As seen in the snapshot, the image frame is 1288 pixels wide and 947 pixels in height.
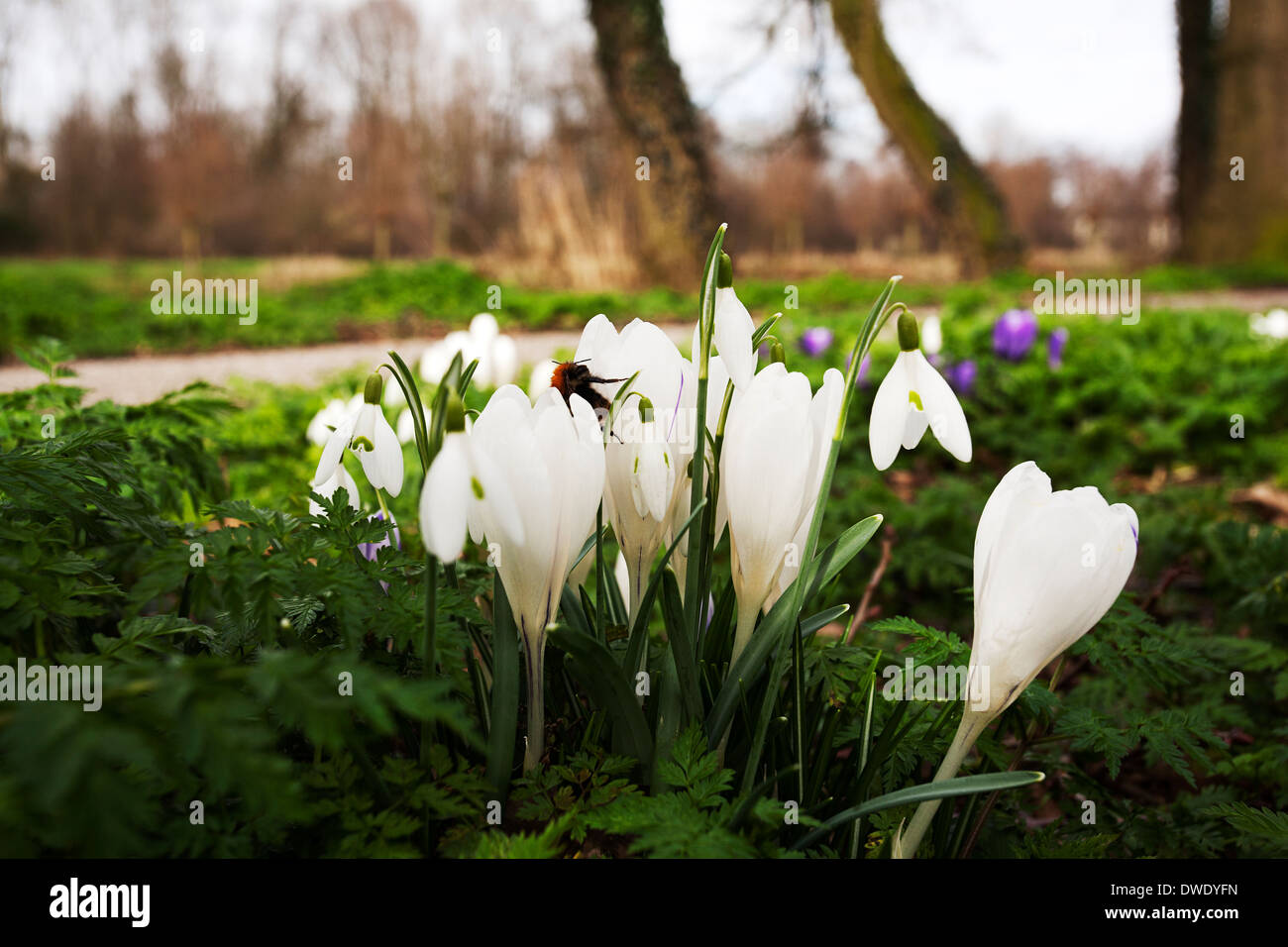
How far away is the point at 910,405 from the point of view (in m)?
1.15

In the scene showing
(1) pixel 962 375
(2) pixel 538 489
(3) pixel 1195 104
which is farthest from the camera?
(3) pixel 1195 104

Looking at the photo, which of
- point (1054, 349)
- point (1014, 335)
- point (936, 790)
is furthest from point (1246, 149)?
point (936, 790)

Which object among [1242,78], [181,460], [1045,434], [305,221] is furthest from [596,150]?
[181,460]

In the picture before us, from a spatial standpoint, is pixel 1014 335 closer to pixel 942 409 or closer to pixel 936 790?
pixel 942 409

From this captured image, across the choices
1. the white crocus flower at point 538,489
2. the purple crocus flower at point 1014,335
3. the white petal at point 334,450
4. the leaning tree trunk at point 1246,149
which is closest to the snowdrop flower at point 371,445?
the white petal at point 334,450

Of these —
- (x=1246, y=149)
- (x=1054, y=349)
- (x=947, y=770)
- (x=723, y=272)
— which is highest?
(x=1246, y=149)

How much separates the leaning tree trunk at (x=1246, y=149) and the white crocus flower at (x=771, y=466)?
14.3 meters

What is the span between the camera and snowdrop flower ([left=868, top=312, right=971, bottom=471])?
1124 mm

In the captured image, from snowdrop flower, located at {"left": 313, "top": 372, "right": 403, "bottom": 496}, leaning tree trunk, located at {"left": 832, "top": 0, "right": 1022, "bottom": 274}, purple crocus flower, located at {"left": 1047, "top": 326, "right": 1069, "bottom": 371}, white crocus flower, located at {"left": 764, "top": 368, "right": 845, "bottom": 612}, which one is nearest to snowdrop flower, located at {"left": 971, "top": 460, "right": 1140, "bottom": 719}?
white crocus flower, located at {"left": 764, "top": 368, "right": 845, "bottom": 612}

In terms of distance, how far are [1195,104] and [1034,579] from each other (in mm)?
16516

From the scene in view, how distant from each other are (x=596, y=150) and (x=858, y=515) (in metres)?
18.2

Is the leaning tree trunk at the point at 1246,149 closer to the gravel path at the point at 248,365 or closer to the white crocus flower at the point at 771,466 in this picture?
the gravel path at the point at 248,365

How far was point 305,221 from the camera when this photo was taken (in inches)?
927

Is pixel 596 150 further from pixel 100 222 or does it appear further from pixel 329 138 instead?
pixel 100 222
